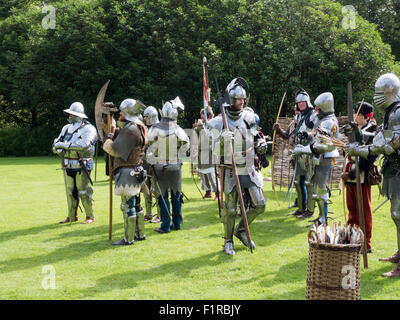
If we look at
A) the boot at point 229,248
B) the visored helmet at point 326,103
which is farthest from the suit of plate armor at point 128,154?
the visored helmet at point 326,103

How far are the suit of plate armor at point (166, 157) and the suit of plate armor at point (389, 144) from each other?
10.6 ft

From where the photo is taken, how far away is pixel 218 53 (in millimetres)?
23594

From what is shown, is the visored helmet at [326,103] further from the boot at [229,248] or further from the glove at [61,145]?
the glove at [61,145]

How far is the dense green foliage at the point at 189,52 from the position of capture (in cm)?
2369

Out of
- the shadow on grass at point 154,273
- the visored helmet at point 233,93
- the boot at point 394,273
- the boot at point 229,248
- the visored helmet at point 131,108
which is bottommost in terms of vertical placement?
the shadow on grass at point 154,273

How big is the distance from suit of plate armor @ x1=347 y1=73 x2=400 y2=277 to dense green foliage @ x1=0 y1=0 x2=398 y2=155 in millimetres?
18707

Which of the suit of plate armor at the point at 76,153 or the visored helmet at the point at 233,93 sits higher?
the visored helmet at the point at 233,93

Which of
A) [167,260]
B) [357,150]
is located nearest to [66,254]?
[167,260]

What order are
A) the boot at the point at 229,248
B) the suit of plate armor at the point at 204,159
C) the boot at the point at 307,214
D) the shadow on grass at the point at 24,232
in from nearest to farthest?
the boot at the point at 229,248
the shadow on grass at the point at 24,232
the boot at the point at 307,214
the suit of plate armor at the point at 204,159

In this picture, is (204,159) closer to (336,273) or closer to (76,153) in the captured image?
(76,153)

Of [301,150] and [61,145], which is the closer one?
[301,150]

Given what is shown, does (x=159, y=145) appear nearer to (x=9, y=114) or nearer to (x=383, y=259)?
(x=383, y=259)

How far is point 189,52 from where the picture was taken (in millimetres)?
24438

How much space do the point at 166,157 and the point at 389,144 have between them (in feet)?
12.1
